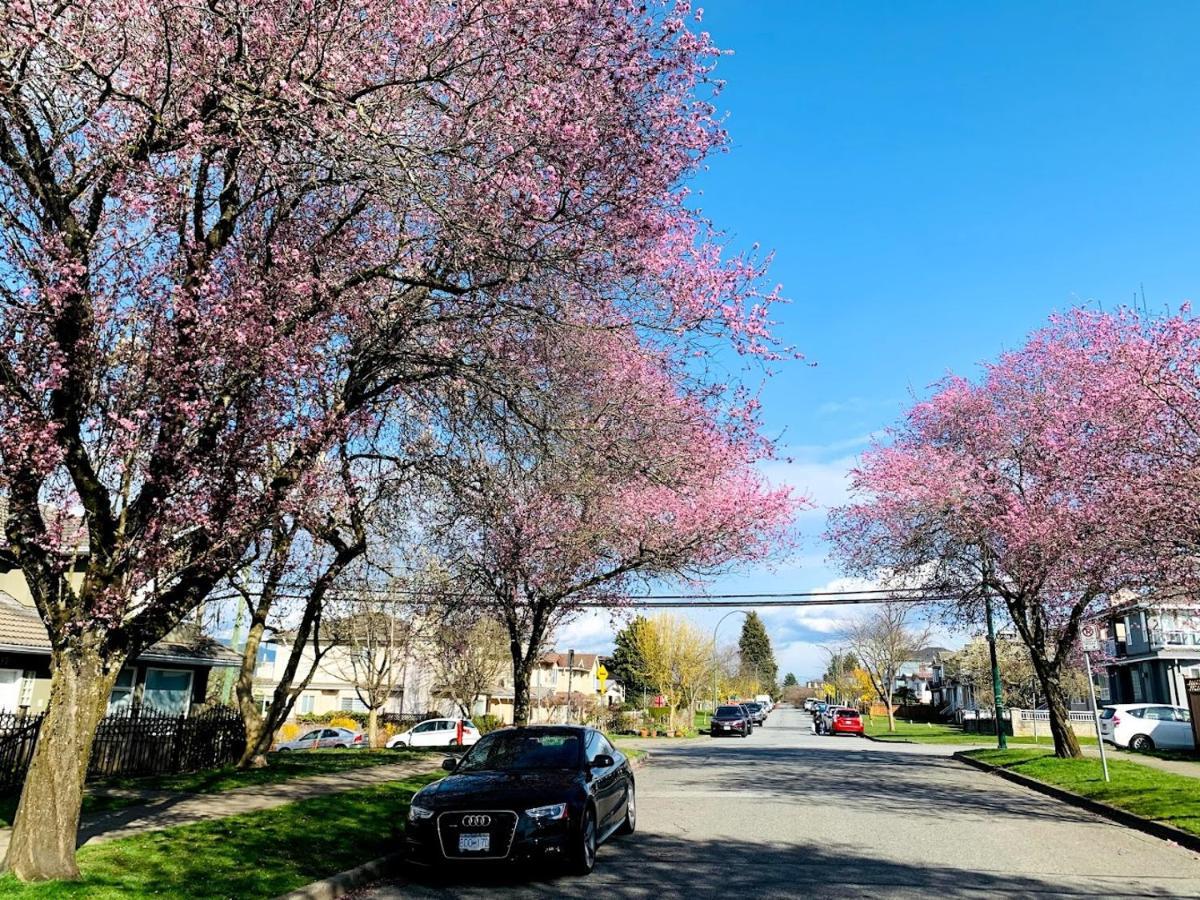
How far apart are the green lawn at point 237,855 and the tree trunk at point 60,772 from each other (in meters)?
0.24

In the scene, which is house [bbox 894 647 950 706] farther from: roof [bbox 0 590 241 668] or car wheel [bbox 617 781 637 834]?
car wheel [bbox 617 781 637 834]

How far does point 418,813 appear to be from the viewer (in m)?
8.78

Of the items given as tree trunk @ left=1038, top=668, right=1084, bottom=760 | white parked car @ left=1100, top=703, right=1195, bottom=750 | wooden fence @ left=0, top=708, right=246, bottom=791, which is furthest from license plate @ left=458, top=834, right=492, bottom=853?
white parked car @ left=1100, top=703, right=1195, bottom=750

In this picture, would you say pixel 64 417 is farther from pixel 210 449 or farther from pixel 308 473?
pixel 308 473

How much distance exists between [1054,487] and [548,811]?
14912 mm

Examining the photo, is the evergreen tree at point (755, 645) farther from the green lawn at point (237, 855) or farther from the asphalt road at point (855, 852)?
the green lawn at point (237, 855)

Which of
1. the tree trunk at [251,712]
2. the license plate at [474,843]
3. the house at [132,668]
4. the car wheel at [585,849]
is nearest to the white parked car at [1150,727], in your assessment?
the tree trunk at [251,712]

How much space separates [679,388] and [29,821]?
27.7ft

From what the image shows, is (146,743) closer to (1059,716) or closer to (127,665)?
→ (127,665)

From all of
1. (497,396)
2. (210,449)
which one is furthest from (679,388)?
(210,449)

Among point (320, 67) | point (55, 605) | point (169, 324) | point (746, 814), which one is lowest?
point (746, 814)

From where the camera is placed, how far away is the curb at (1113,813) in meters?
11.0

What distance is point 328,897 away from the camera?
7840mm

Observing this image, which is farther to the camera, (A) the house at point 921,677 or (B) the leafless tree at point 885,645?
(A) the house at point 921,677
